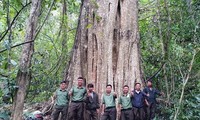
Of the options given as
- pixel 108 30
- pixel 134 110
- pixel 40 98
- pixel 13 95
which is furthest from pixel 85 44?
pixel 13 95

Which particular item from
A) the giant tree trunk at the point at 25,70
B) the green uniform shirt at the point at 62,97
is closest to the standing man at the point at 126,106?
the green uniform shirt at the point at 62,97

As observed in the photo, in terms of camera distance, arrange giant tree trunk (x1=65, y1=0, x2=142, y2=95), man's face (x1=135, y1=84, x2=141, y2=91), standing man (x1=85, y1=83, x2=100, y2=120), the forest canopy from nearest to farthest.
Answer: the forest canopy, standing man (x1=85, y1=83, x2=100, y2=120), man's face (x1=135, y1=84, x2=141, y2=91), giant tree trunk (x1=65, y1=0, x2=142, y2=95)

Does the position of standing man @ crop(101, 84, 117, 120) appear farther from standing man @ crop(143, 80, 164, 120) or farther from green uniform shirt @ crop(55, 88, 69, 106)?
standing man @ crop(143, 80, 164, 120)

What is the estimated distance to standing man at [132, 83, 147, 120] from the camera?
8359 millimetres

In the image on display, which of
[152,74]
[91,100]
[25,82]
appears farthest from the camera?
[152,74]

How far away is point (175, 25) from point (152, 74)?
8.16ft

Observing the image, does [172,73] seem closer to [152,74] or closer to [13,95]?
[152,74]

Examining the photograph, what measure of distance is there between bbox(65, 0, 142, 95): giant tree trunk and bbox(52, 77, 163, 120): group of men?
543 mm

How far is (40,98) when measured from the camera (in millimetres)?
12273

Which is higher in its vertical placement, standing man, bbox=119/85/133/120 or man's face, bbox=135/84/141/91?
man's face, bbox=135/84/141/91

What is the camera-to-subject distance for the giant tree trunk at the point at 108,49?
8.92 m

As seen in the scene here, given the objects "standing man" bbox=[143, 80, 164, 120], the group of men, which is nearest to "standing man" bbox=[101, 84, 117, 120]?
the group of men

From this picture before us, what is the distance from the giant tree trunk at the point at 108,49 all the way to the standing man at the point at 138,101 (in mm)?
521

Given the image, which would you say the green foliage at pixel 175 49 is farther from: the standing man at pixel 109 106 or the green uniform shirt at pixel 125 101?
the standing man at pixel 109 106
